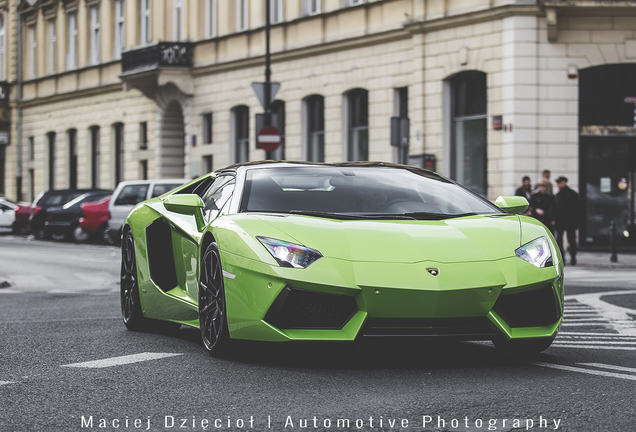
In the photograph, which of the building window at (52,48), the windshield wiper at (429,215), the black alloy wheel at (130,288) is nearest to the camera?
the windshield wiper at (429,215)

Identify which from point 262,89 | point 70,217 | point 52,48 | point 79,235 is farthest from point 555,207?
point 52,48

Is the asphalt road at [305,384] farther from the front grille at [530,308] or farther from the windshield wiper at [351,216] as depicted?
the windshield wiper at [351,216]

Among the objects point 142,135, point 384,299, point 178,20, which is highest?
point 178,20

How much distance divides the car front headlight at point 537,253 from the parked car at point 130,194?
19.7 meters

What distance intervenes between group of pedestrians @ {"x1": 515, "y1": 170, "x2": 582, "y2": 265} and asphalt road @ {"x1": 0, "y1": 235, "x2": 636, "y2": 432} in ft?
33.7

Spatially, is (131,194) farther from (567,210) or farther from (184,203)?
(184,203)

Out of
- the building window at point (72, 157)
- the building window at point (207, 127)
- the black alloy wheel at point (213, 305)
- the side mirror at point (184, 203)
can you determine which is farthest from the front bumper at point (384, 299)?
the building window at point (72, 157)

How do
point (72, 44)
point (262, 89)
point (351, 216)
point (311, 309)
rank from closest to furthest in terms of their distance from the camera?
point (311, 309), point (351, 216), point (262, 89), point (72, 44)

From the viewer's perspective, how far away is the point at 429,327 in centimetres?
622

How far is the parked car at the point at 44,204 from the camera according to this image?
31.9 meters

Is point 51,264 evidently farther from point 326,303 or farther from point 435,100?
point 326,303

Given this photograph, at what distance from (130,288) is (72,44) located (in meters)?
37.7

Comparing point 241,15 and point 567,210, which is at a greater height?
point 241,15

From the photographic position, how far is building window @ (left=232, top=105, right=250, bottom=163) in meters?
33.4
